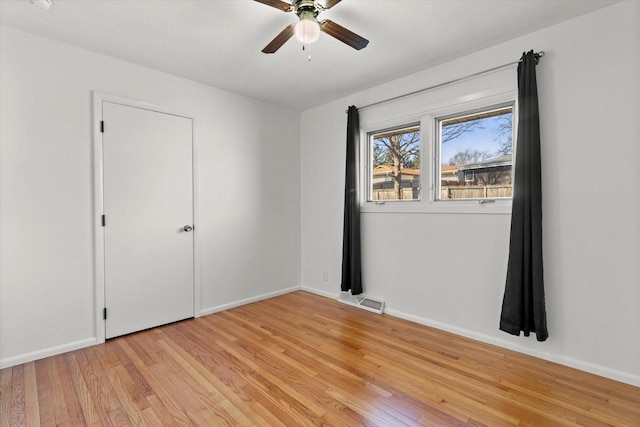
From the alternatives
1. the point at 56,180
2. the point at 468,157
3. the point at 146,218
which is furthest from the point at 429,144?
the point at 56,180

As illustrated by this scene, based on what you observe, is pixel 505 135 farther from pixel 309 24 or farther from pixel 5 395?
pixel 5 395

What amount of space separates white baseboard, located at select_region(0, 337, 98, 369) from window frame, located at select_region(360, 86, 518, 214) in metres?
3.08

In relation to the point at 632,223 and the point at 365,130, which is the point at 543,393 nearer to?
the point at 632,223

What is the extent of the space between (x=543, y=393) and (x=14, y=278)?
3973mm

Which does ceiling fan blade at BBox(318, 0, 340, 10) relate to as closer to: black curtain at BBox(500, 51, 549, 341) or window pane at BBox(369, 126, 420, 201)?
black curtain at BBox(500, 51, 549, 341)

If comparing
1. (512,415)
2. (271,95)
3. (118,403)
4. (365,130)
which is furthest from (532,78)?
(118,403)

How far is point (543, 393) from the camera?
2.04m

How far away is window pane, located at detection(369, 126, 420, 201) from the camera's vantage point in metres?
3.45

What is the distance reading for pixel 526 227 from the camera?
8.04 feet

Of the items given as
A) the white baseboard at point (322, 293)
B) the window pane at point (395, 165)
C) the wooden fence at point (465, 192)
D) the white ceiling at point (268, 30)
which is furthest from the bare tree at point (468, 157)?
the white baseboard at point (322, 293)

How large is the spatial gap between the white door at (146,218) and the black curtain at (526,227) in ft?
10.4

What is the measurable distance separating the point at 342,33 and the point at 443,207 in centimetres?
187

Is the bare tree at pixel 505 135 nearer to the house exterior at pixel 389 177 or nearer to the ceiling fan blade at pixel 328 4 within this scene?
the house exterior at pixel 389 177

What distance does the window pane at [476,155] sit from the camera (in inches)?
111
